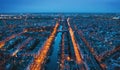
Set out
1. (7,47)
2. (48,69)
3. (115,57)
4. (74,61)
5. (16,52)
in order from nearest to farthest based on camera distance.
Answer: (48,69) < (74,61) < (115,57) < (16,52) < (7,47)

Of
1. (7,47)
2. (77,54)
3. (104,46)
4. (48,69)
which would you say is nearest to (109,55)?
(77,54)

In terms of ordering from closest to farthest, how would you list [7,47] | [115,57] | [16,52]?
[115,57] → [16,52] → [7,47]

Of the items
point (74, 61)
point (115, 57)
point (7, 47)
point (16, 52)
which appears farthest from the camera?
point (7, 47)

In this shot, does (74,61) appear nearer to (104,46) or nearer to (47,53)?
(47,53)

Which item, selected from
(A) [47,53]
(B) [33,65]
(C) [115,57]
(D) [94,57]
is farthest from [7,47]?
(C) [115,57]

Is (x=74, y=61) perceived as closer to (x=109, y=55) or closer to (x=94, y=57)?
(x=94, y=57)

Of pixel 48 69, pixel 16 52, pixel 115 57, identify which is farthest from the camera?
pixel 16 52

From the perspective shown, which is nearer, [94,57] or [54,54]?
[94,57]

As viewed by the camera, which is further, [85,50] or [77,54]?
[85,50]
